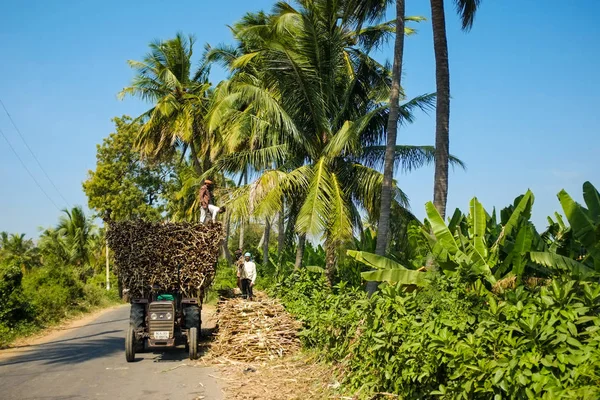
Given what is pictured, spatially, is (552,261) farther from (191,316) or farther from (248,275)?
(248,275)

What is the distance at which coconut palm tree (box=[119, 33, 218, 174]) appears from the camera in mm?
32188

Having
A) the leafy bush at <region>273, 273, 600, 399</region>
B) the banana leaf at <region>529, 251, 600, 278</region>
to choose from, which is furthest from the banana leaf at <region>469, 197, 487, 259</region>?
the leafy bush at <region>273, 273, 600, 399</region>

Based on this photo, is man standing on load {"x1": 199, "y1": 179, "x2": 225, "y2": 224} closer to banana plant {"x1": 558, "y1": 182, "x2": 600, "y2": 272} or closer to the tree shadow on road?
the tree shadow on road

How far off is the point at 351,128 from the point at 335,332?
7.71 meters

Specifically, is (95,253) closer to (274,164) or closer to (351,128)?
(274,164)

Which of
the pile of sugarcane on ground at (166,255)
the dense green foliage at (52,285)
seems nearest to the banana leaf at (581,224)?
the pile of sugarcane on ground at (166,255)

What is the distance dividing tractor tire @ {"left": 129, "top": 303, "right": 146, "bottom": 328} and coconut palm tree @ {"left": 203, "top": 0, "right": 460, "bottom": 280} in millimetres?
4805

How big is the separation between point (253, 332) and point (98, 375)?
3.33 meters

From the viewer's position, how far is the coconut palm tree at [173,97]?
3219 centimetres

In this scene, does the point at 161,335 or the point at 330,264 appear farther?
the point at 330,264

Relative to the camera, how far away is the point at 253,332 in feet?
41.3

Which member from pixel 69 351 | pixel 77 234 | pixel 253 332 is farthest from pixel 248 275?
pixel 77 234

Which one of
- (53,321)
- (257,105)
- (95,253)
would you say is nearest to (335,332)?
(257,105)

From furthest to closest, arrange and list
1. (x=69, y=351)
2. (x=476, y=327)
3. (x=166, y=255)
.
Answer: (x=69, y=351) < (x=166, y=255) < (x=476, y=327)
